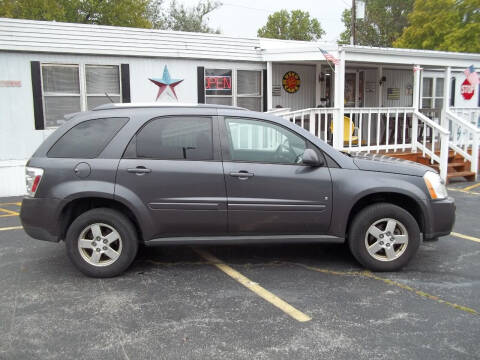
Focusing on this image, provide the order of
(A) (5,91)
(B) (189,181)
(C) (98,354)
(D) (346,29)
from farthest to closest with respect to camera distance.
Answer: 1. (D) (346,29)
2. (A) (5,91)
3. (B) (189,181)
4. (C) (98,354)

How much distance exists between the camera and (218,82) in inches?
455

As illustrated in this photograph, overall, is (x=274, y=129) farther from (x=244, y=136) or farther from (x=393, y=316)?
(x=393, y=316)

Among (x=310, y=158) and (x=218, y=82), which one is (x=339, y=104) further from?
(x=310, y=158)

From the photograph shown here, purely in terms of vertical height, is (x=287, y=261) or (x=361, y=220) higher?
(x=361, y=220)

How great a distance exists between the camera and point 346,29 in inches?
1880

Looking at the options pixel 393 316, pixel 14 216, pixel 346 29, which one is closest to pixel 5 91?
pixel 14 216

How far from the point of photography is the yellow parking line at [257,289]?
3.95m

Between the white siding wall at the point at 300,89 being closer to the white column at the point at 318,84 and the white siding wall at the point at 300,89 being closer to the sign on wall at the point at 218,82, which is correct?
the white column at the point at 318,84

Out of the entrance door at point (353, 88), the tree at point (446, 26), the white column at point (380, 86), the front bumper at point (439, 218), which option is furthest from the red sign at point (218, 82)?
the tree at point (446, 26)

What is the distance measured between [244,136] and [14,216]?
4891 mm

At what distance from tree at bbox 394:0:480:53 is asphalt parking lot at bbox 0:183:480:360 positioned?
27.7 meters

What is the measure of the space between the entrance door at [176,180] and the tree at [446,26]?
2907cm

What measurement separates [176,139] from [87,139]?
3.02 ft

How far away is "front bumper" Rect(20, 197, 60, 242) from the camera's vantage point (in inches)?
185
